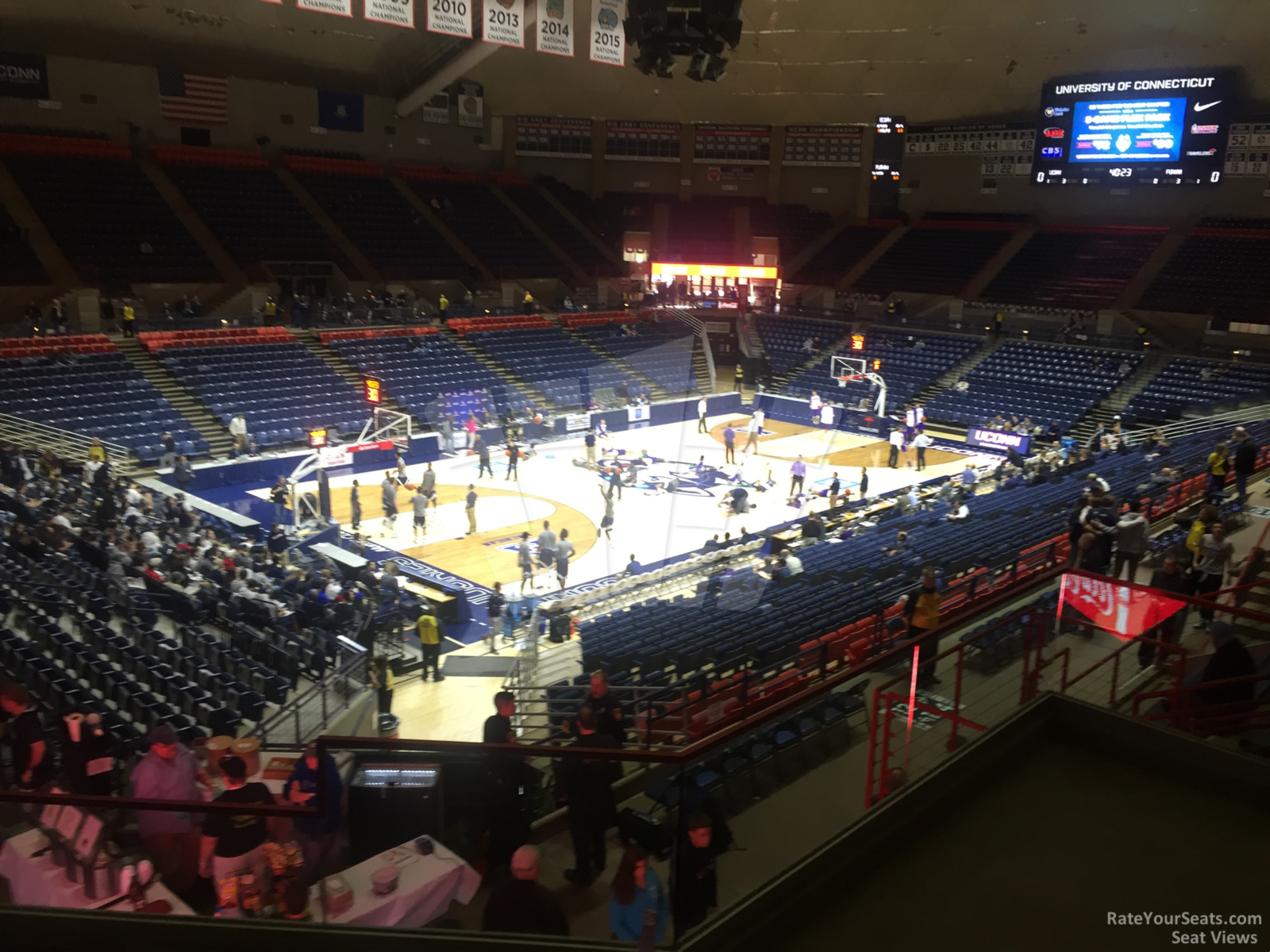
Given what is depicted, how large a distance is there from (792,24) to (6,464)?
27.6 m

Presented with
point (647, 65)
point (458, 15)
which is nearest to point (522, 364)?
point (458, 15)

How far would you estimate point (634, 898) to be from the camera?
14.0ft

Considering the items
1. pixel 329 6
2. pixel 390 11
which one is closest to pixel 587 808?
pixel 329 6

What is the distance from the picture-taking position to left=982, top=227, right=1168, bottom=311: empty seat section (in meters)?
36.5

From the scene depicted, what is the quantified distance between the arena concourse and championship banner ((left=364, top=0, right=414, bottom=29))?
0.08 metres

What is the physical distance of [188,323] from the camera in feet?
95.8

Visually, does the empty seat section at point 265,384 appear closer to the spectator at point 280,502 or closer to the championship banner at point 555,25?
the spectator at point 280,502

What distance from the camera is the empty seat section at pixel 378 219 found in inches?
1457

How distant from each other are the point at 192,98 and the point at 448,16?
55.8ft

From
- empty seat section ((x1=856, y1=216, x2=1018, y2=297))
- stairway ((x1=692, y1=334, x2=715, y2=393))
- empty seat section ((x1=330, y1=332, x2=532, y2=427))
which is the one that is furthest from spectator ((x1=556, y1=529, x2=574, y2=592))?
empty seat section ((x1=856, y1=216, x2=1018, y2=297))

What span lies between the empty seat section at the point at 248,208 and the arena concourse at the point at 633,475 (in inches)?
7.1

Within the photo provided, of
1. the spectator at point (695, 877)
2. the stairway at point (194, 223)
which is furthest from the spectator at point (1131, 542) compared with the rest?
the stairway at point (194, 223)

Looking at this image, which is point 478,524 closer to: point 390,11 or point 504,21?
→ point 390,11

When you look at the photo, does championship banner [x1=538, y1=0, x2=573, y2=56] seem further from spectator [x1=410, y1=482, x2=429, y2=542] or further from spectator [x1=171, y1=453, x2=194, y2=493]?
spectator [x1=171, y1=453, x2=194, y2=493]
